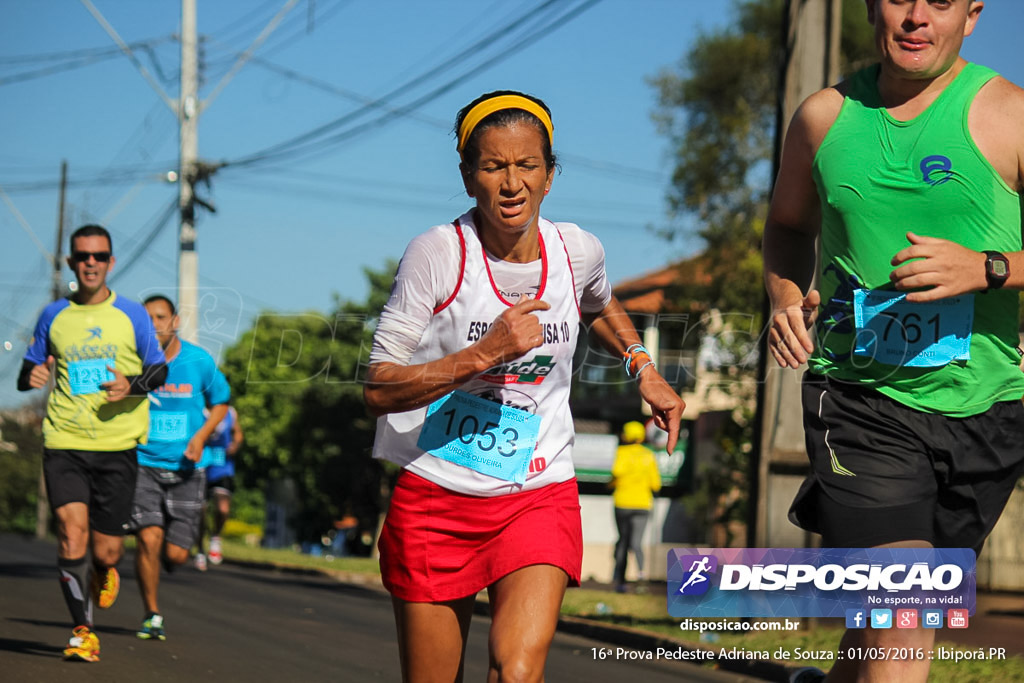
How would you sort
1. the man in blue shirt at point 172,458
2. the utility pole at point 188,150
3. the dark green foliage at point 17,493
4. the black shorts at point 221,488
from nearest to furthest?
the man in blue shirt at point 172,458 < the black shorts at point 221,488 < the utility pole at point 188,150 < the dark green foliage at point 17,493

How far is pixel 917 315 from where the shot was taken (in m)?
3.90

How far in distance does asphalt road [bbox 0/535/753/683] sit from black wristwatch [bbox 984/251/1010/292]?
4790 mm

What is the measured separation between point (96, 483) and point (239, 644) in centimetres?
173

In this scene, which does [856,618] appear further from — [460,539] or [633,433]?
[633,433]

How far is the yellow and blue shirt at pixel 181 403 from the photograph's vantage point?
9.85 m

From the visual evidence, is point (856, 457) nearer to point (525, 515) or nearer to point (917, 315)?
point (917, 315)

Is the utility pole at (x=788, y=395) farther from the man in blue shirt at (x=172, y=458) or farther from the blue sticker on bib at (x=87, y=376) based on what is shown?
the blue sticker on bib at (x=87, y=376)

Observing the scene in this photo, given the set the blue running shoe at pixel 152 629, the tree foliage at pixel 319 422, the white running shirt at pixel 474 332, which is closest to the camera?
the white running shirt at pixel 474 332

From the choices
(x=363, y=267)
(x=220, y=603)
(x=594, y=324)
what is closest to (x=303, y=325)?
(x=363, y=267)

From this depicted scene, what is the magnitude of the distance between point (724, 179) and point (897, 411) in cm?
3020

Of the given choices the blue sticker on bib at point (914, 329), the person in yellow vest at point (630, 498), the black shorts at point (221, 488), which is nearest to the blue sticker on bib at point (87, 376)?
the blue sticker on bib at point (914, 329)

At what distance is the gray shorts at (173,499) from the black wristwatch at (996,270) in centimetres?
695

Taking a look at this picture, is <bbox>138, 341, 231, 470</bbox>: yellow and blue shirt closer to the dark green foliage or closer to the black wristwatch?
the black wristwatch

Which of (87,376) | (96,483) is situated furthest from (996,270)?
(96,483)
